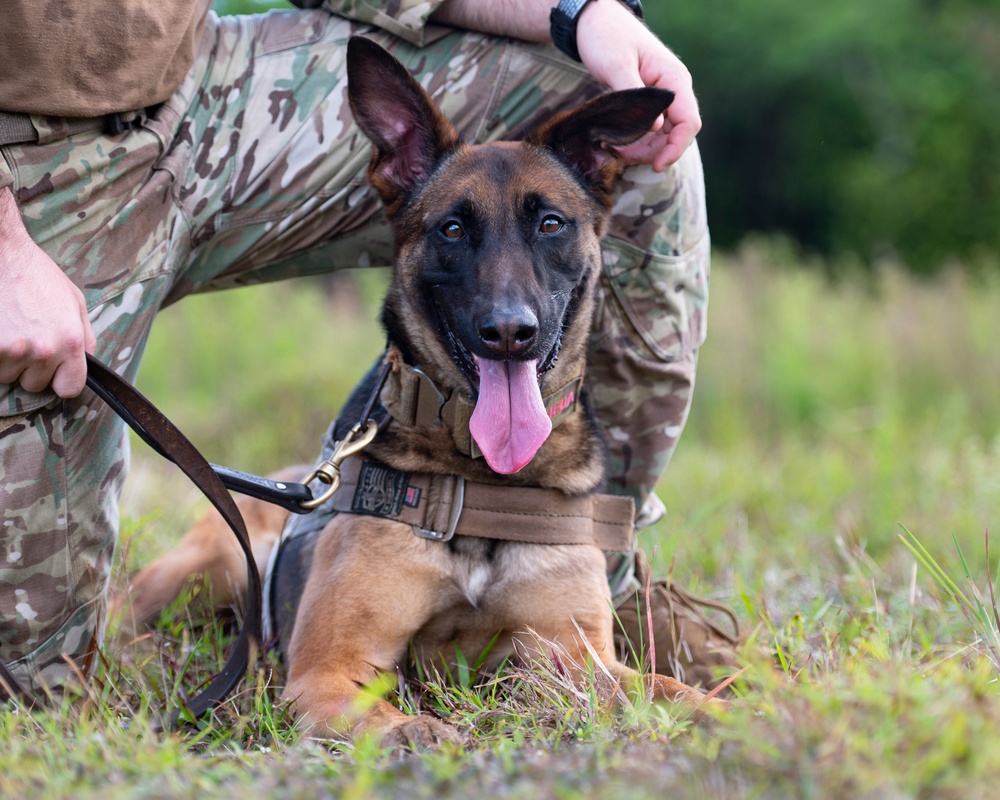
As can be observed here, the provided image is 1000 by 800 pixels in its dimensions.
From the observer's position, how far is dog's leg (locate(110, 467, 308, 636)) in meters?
3.42

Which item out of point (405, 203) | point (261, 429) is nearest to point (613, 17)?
point (405, 203)

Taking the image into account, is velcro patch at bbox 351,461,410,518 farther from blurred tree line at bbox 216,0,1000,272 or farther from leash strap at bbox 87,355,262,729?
blurred tree line at bbox 216,0,1000,272

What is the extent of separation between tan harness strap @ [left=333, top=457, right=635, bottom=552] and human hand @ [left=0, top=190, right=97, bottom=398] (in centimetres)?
75

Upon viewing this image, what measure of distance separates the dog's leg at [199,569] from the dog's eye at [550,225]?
46.5 inches

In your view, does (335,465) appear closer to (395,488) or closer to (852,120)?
(395,488)

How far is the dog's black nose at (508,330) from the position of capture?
260cm

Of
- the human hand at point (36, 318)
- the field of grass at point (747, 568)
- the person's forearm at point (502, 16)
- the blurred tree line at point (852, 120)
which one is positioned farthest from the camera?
the blurred tree line at point (852, 120)

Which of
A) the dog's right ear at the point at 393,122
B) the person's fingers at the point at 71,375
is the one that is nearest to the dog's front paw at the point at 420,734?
the person's fingers at the point at 71,375

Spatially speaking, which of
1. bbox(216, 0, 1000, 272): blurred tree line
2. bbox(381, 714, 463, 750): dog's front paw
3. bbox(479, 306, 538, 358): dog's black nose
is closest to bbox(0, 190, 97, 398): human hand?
bbox(479, 306, 538, 358): dog's black nose

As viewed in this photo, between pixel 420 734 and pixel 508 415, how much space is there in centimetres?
88

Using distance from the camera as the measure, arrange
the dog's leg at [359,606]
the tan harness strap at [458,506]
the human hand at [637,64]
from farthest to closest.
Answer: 1. the human hand at [637,64]
2. the tan harness strap at [458,506]
3. the dog's leg at [359,606]

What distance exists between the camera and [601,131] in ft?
9.68

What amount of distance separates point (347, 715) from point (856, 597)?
6.04 feet

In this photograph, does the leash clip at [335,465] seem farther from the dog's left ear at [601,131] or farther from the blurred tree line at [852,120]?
the blurred tree line at [852,120]
